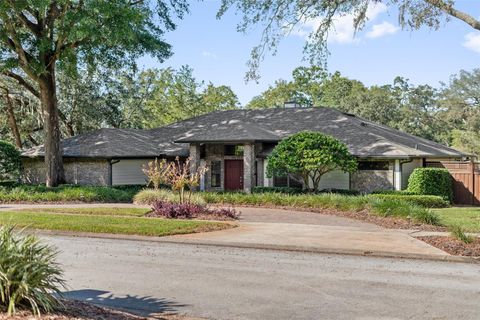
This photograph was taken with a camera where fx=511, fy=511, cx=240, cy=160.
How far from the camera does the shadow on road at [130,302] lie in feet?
22.3

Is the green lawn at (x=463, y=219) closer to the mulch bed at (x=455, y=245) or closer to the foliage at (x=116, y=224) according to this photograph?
the mulch bed at (x=455, y=245)

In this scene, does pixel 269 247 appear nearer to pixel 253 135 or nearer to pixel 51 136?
pixel 253 135

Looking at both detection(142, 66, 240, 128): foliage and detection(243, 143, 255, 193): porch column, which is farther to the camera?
detection(142, 66, 240, 128): foliage

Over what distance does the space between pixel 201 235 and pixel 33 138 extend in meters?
35.2

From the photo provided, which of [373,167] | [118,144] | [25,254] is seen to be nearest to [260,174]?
[373,167]

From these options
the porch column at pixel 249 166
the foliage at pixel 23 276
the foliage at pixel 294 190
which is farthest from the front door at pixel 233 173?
the foliage at pixel 23 276

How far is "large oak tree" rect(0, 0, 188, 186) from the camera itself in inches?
945

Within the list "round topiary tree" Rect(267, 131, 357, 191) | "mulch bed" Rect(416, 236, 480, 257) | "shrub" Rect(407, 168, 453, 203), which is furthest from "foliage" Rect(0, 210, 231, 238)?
"shrub" Rect(407, 168, 453, 203)

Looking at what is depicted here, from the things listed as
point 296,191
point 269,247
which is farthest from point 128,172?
point 269,247

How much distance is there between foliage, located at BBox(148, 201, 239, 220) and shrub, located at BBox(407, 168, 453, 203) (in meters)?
10.5

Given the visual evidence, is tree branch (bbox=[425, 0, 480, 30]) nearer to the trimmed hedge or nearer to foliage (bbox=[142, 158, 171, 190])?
foliage (bbox=[142, 158, 171, 190])

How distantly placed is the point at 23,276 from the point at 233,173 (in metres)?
25.8

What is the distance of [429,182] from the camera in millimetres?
24234

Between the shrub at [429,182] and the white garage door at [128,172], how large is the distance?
16.3m
